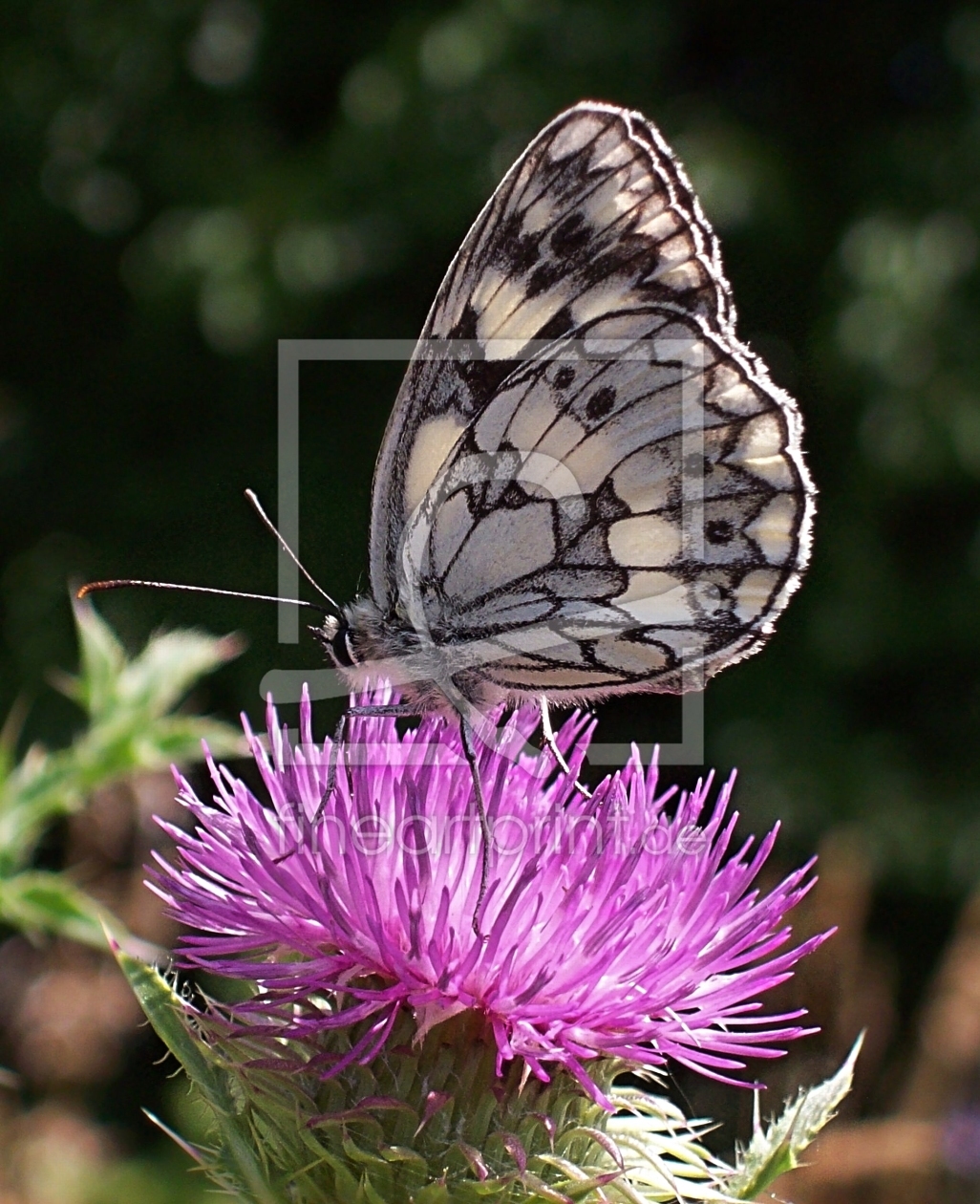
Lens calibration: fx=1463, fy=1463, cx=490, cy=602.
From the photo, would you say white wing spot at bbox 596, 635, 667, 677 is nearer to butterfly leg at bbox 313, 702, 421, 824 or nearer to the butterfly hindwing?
the butterfly hindwing

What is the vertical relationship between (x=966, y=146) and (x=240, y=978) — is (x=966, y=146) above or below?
above

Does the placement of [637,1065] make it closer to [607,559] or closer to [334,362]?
[607,559]

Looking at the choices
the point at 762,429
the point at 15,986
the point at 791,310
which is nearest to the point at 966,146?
the point at 791,310

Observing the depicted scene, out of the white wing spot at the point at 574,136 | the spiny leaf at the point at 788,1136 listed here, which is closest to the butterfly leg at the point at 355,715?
the spiny leaf at the point at 788,1136

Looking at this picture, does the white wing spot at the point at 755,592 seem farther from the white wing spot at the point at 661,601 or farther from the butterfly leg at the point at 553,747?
the butterfly leg at the point at 553,747

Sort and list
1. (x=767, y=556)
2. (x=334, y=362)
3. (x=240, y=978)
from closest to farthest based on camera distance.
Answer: (x=240, y=978) → (x=767, y=556) → (x=334, y=362)

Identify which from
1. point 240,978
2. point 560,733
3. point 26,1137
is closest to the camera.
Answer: point 240,978

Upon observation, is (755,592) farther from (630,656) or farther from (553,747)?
(553,747)
